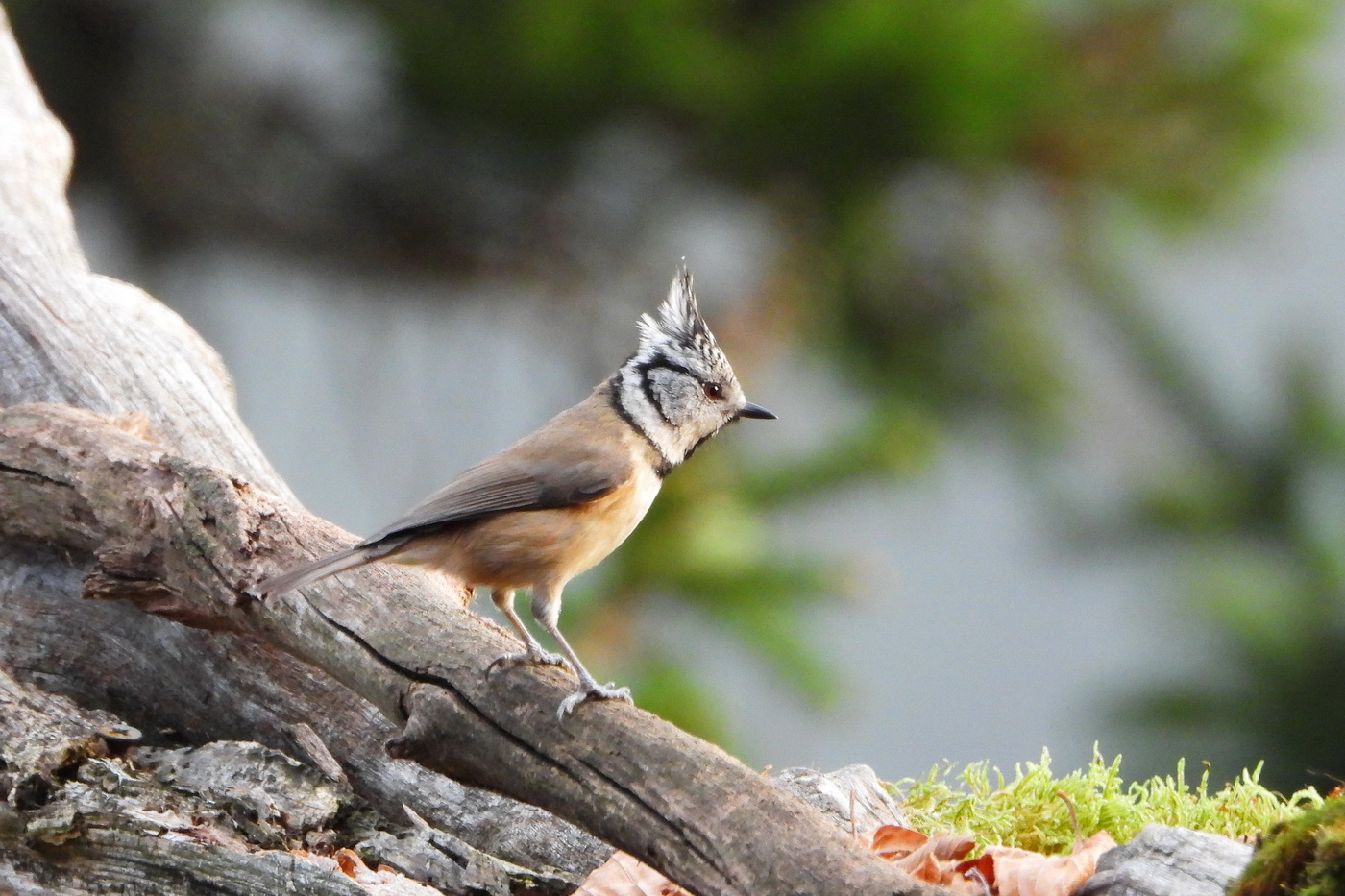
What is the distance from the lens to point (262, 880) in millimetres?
2611

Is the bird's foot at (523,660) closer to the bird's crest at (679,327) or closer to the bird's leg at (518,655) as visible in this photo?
the bird's leg at (518,655)

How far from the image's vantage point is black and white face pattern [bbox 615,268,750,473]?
3.87m

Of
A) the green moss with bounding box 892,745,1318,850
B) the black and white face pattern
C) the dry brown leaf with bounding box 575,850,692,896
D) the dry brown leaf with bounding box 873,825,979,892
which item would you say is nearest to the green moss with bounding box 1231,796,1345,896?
the dry brown leaf with bounding box 873,825,979,892

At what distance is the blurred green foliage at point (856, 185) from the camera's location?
20.6ft

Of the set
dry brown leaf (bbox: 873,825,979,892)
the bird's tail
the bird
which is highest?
the bird

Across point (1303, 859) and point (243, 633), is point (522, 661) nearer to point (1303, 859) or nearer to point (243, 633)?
point (243, 633)

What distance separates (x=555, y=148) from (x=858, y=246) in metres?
1.64

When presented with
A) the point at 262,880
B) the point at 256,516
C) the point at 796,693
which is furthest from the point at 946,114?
the point at 262,880

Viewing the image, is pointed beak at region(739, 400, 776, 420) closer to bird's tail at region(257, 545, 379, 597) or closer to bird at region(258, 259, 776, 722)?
bird at region(258, 259, 776, 722)

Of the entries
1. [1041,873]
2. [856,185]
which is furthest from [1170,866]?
[856,185]

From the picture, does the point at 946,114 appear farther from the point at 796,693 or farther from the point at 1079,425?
the point at 796,693

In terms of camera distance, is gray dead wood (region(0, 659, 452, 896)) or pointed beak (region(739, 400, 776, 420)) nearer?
gray dead wood (region(0, 659, 452, 896))

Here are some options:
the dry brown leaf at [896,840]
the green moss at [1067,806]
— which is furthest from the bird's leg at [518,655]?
the green moss at [1067,806]

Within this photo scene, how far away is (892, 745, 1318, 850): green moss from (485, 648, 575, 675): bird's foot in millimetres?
1002
